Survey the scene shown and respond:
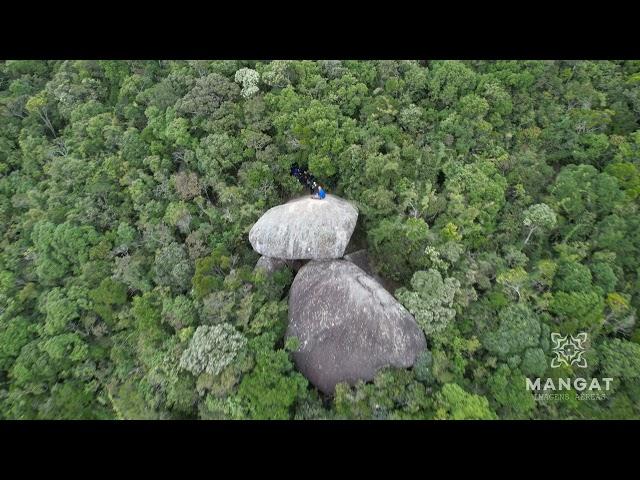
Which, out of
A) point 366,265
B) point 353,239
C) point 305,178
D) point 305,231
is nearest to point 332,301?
point 366,265

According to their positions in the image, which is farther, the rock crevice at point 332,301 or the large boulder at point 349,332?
the rock crevice at point 332,301

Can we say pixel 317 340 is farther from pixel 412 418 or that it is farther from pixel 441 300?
pixel 441 300

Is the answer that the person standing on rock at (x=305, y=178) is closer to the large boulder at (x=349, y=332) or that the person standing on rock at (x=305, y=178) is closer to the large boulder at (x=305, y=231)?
the large boulder at (x=305, y=231)
